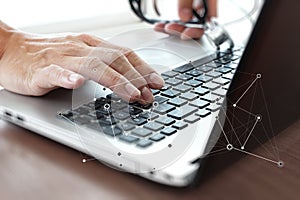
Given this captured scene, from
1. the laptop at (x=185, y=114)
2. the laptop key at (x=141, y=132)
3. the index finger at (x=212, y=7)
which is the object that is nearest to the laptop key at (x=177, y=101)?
the laptop at (x=185, y=114)

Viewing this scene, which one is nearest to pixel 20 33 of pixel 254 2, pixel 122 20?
pixel 122 20

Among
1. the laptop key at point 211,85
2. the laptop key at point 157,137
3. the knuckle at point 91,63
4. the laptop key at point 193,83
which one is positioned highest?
the knuckle at point 91,63

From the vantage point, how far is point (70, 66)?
2.22 feet

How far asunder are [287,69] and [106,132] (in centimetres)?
23

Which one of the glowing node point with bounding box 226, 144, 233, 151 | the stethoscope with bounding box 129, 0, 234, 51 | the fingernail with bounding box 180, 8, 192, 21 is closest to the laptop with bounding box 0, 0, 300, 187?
the glowing node point with bounding box 226, 144, 233, 151

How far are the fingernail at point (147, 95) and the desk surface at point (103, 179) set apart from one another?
0.13m

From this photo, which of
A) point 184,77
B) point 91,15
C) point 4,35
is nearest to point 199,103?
point 184,77

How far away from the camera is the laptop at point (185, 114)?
0.49 m

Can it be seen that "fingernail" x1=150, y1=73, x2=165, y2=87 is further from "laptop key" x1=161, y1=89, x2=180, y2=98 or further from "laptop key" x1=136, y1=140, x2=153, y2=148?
"laptop key" x1=136, y1=140, x2=153, y2=148

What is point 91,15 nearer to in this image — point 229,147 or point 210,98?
point 210,98

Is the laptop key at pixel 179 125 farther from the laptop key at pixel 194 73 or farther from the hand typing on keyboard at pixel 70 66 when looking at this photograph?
the laptop key at pixel 194 73

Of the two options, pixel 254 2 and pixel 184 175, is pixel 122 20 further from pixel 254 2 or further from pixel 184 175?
pixel 184 175

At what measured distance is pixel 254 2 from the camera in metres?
1.53

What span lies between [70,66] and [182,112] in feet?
0.60
